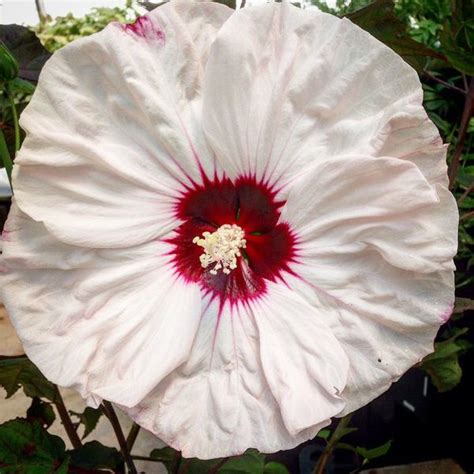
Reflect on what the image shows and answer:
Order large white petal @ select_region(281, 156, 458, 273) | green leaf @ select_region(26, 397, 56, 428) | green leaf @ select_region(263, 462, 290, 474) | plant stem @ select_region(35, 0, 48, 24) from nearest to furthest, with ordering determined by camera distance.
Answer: large white petal @ select_region(281, 156, 458, 273) → green leaf @ select_region(26, 397, 56, 428) → green leaf @ select_region(263, 462, 290, 474) → plant stem @ select_region(35, 0, 48, 24)

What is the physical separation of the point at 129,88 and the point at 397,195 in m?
0.21

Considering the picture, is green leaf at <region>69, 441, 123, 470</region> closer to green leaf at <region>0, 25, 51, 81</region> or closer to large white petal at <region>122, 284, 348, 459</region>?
large white petal at <region>122, 284, 348, 459</region>

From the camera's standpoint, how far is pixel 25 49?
694 mm

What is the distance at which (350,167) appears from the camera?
446 millimetres

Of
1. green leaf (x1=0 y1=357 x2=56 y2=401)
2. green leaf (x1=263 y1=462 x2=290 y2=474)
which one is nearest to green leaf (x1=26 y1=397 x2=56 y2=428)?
green leaf (x1=0 y1=357 x2=56 y2=401)

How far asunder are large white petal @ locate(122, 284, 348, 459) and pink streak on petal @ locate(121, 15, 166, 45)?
220mm

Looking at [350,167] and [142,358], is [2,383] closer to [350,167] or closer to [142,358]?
[142,358]

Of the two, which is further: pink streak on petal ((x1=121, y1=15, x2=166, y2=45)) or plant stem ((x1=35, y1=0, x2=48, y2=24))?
plant stem ((x1=35, y1=0, x2=48, y2=24))

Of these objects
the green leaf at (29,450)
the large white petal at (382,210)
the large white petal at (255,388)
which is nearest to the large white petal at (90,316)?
the large white petal at (255,388)

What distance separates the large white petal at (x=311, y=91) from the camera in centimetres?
44

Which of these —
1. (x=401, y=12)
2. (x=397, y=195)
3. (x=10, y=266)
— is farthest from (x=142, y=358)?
(x=401, y=12)

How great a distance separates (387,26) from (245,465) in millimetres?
523

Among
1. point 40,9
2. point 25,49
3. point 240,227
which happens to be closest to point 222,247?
point 240,227

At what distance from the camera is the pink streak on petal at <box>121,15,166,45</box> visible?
0.47 metres
